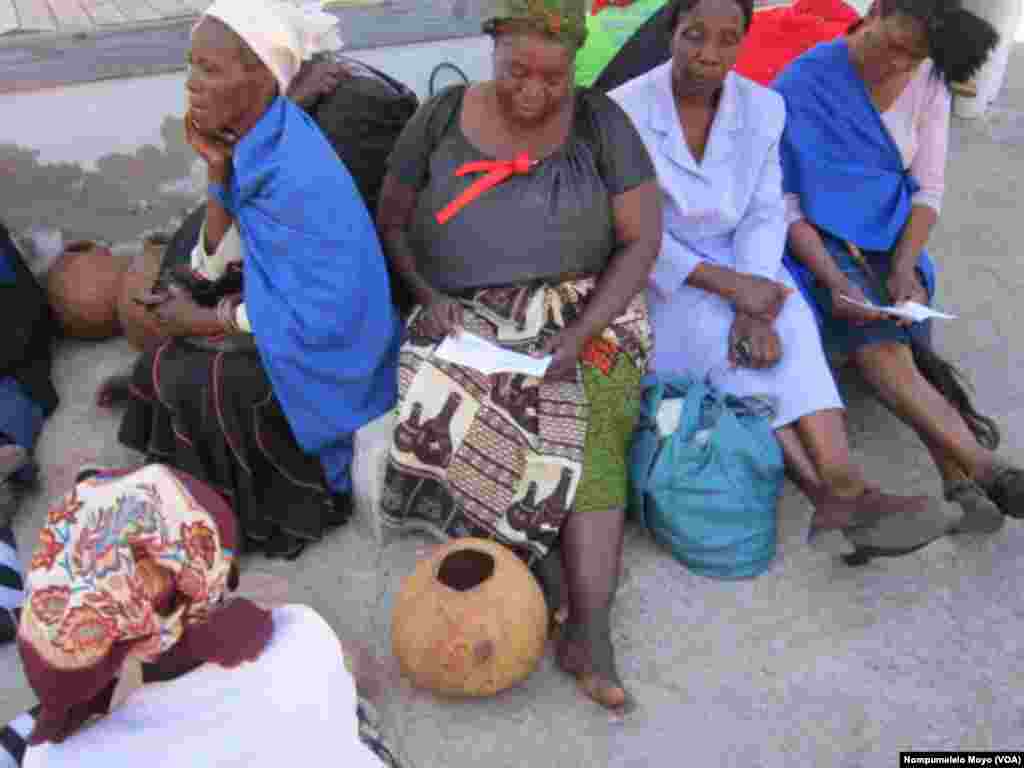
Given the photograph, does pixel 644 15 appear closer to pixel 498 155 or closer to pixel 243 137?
pixel 498 155

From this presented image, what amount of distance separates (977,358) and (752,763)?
2.08m

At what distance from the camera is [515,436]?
9.12 feet

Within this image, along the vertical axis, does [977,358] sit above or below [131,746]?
below

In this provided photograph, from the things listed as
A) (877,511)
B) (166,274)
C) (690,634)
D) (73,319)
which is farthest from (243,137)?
(877,511)

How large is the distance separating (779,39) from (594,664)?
10.3ft

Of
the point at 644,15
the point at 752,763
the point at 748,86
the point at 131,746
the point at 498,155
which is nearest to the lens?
the point at 131,746

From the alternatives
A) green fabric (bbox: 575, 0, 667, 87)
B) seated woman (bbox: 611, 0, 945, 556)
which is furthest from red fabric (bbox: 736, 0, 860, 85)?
seated woman (bbox: 611, 0, 945, 556)

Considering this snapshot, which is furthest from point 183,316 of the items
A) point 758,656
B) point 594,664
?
point 758,656

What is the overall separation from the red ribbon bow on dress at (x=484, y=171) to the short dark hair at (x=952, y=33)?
123 cm

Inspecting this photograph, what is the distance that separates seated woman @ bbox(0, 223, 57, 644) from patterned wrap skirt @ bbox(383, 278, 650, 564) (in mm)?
1196

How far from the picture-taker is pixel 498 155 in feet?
9.45

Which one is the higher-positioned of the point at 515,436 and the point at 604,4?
the point at 604,4

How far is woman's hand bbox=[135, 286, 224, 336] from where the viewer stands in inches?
113

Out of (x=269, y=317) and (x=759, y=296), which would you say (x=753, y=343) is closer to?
(x=759, y=296)
